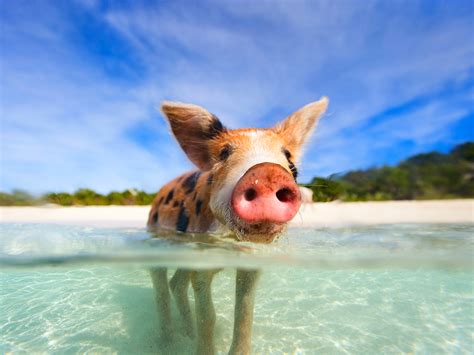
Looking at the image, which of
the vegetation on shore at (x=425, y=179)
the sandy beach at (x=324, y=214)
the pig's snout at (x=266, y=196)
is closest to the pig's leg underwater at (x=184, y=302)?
the pig's snout at (x=266, y=196)

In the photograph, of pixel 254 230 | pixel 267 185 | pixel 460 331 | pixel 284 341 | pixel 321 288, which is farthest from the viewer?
pixel 321 288

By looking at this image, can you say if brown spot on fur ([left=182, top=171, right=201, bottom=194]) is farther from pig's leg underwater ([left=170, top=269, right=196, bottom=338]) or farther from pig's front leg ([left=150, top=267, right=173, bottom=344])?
pig's front leg ([left=150, top=267, right=173, bottom=344])

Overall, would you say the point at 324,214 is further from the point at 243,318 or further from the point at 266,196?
the point at 266,196

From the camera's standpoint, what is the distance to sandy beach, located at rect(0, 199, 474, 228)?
10.9 meters

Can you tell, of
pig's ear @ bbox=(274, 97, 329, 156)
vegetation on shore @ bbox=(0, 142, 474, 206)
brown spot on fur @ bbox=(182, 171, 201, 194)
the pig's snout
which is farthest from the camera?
vegetation on shore @ bbox=(0, 142, 474, 206)

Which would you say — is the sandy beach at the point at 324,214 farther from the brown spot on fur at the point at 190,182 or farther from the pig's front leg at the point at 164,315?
the pig's front leg at the point at 164,315

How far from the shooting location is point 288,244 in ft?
20.1

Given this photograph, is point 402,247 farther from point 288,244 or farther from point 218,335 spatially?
point 218,335

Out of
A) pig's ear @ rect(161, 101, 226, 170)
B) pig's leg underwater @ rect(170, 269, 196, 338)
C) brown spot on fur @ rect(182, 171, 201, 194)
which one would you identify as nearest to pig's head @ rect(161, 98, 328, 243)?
pig's ear @ rect(161, 101, 226, 170)

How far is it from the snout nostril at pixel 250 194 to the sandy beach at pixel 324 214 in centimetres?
691

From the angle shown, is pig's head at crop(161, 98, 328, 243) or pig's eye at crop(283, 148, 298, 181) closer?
pig's head at crop(161, 98, 328, 243)

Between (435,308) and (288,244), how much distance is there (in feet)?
10.1

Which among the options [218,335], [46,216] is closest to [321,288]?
[218,335]

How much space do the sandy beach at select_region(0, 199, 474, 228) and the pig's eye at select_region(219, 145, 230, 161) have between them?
239 inches
